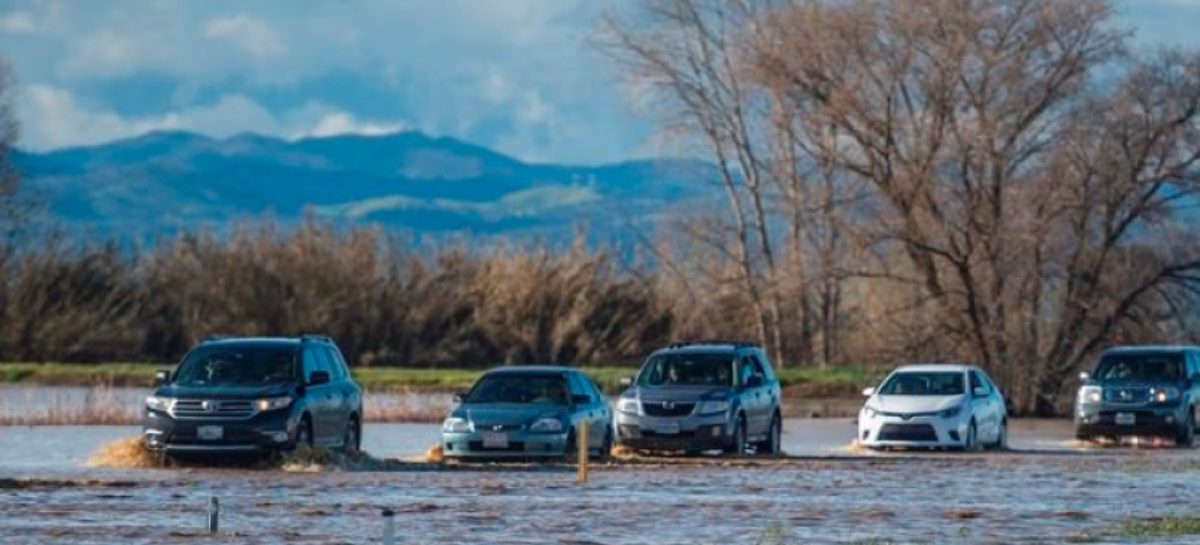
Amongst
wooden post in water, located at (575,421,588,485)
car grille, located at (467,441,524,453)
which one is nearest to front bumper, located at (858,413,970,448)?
car grille, located at (467,441,524,453)

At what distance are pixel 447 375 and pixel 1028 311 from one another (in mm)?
17284

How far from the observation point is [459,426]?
36.1 m

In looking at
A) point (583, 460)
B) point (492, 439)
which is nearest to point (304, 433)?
point (492, 439)

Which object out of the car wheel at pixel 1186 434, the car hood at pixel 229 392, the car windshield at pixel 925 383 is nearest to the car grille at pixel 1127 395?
the car wheel at pixel 1186 434

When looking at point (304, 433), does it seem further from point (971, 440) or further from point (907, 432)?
point (971, 440)

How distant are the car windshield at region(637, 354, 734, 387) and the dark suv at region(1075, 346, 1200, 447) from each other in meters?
9.12

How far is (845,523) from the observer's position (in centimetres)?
2506

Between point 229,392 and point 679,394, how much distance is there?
309 inches

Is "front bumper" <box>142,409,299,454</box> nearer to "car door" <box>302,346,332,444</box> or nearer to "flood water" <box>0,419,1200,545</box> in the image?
"flood water" <box>0,419,1200,545</box>

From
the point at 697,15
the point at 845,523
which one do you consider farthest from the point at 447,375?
the point at 845,523

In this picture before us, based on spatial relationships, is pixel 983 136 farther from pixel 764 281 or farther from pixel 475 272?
pixel 475 272

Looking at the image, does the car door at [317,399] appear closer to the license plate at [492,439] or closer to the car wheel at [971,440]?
the license plate at [492,439]

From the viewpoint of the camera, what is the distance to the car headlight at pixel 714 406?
38125 mm

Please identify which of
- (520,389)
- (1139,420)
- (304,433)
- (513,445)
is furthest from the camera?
(1139,420)
